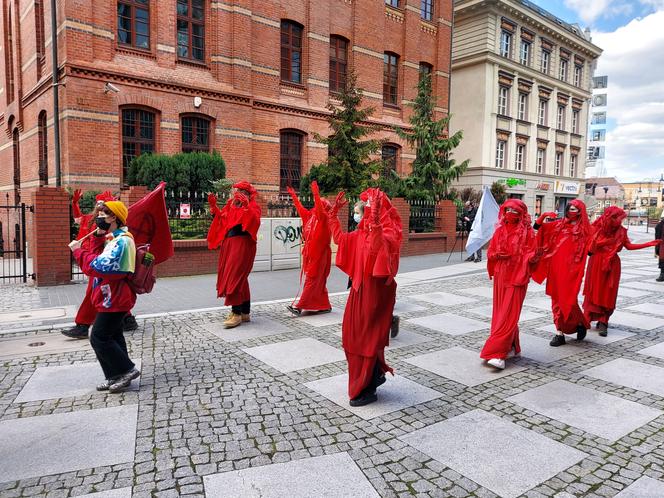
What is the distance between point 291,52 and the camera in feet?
67.4

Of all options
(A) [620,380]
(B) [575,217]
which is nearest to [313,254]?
(B) [575,217]

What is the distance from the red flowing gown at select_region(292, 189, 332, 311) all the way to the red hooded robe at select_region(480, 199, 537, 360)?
9.46 ft

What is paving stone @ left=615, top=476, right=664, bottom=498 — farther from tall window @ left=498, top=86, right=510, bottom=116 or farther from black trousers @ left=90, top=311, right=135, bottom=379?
tall window @ left=498, top=86, right=510, bottom=116

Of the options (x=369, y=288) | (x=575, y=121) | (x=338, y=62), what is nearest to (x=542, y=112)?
(x=575, y=121)

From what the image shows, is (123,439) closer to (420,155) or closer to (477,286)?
(477,286)

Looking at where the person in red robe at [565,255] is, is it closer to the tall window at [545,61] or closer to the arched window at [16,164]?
the arched window at [16,164]

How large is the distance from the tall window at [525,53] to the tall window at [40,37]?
2799 centimetres

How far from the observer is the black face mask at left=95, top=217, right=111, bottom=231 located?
4.38 meters

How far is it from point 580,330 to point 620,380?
1.59 metres

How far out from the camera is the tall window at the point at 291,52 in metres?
20.3

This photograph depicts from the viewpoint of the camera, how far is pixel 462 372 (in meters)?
5.32

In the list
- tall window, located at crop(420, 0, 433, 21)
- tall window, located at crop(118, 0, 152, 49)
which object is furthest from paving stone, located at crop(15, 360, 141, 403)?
tall window, located at crop(420, 0, 433, 21)

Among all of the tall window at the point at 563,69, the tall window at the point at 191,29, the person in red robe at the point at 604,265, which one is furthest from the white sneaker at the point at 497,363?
the tall window at the point at 563,69

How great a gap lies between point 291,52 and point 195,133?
600 centimetres
